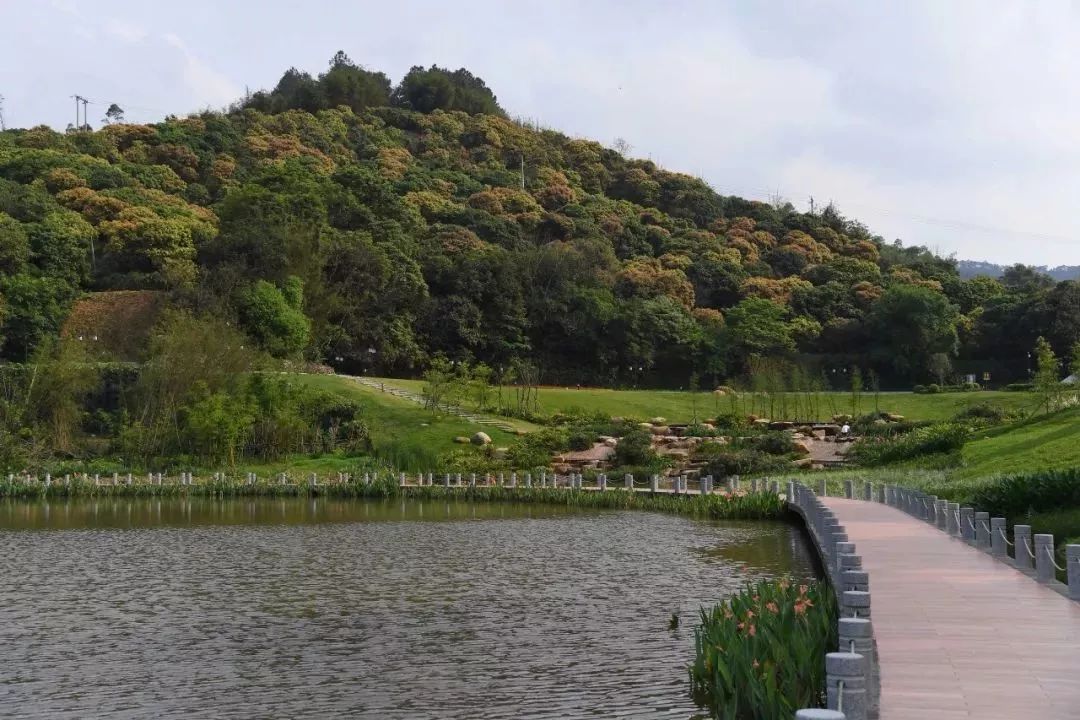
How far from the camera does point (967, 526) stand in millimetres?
17469

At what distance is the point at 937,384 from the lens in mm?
56219

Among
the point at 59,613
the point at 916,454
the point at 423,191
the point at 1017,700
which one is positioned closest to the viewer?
the point at 1017,700

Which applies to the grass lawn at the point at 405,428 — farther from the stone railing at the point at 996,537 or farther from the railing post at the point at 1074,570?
the railing post at the point at 1074,570

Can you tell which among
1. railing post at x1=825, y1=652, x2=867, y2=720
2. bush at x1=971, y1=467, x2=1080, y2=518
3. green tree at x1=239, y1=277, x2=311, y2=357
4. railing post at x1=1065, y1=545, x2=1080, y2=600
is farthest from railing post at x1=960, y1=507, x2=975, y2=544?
green tree at x1=239, y1=277, x2=311, y2=357

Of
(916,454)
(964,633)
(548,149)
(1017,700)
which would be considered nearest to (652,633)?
(964,633)

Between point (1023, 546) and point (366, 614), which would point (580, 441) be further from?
point (1023, 546)

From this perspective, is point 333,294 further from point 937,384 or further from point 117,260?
point 937,384

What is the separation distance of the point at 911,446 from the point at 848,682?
28864mm

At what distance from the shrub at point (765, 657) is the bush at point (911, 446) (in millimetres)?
23719

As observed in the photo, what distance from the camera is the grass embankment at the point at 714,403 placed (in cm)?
4622

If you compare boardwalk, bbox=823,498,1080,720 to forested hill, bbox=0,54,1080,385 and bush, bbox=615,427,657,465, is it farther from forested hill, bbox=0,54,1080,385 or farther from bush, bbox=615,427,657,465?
forested hill, bbox=0,54,1080,385

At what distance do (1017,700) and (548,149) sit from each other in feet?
326

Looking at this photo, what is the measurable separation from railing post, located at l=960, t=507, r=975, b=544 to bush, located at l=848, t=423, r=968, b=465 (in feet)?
51.1

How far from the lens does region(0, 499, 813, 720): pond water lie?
1027 centimetres
